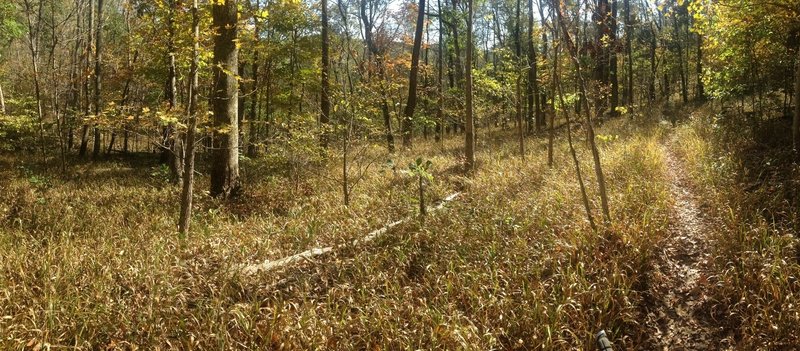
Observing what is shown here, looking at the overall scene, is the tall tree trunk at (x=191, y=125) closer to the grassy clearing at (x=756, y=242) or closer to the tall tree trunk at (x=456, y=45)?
the grassy clearing at (x=756, y=242)

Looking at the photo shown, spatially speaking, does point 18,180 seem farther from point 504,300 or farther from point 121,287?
point 504,300

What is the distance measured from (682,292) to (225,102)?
321 inches

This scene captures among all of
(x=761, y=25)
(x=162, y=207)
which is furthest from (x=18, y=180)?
(x=761, y=25)

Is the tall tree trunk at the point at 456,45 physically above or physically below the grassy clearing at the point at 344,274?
above

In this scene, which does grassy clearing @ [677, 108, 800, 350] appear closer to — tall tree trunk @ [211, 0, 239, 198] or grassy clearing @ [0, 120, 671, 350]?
grassy clearing @ [0, 120, 671, 350]

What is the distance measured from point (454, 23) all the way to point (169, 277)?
21.9m

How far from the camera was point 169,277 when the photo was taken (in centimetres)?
488

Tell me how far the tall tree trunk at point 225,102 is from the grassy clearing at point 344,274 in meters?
0.89

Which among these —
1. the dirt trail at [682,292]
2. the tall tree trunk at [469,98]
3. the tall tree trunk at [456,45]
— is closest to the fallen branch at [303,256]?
the dirt trail at [682,292]

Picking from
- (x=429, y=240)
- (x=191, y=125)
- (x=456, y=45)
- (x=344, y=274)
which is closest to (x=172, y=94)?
(x=191, y=125)

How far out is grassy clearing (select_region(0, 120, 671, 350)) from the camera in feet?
12.7

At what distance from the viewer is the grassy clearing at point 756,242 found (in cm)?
359

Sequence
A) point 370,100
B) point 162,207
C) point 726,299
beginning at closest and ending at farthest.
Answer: point 726,299
point 162,207
point 370,100

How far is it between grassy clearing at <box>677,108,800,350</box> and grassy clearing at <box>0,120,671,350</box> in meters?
0.69
